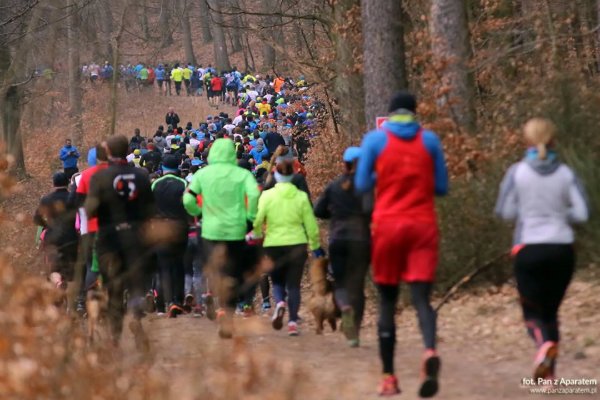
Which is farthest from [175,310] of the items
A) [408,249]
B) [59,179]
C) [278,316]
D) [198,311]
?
[408,249]

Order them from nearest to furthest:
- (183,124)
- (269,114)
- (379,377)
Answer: (379,377)
(269,114)
(183,124)

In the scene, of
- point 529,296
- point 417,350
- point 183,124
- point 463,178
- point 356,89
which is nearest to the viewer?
point 529,296

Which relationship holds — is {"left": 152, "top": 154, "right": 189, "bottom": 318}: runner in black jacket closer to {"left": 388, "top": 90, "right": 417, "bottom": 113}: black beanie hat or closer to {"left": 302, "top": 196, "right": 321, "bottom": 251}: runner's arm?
{"left": 302, "top": 196, "right": 321, "bottom": 251}: runner's arm

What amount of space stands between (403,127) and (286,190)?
3.88 metres

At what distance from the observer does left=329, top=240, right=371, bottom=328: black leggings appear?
429 inches

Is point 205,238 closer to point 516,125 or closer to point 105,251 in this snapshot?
point 105,251

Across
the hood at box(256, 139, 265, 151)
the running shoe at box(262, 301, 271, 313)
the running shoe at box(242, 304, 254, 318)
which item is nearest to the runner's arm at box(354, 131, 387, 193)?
the running shoe at box(242, 304, 254, 318)

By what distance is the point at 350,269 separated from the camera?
11.0 meters

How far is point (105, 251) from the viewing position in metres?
10.3

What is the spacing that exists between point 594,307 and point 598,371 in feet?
7.61

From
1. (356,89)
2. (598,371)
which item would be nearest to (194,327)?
(598,371)

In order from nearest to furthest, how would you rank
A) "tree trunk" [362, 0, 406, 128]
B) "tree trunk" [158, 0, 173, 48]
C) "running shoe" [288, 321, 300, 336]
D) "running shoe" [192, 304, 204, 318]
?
"running shoe" [288, 321, 300, 336] → "running shoe" [192, 304, 204, 318] → "tree trunk" [362, 0, 406, 128] → "tree trunk" [158, 0, 173, 48]

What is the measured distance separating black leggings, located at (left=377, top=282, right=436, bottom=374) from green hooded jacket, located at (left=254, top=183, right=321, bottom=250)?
3631 millimetres

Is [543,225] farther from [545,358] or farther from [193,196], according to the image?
[193,196]
